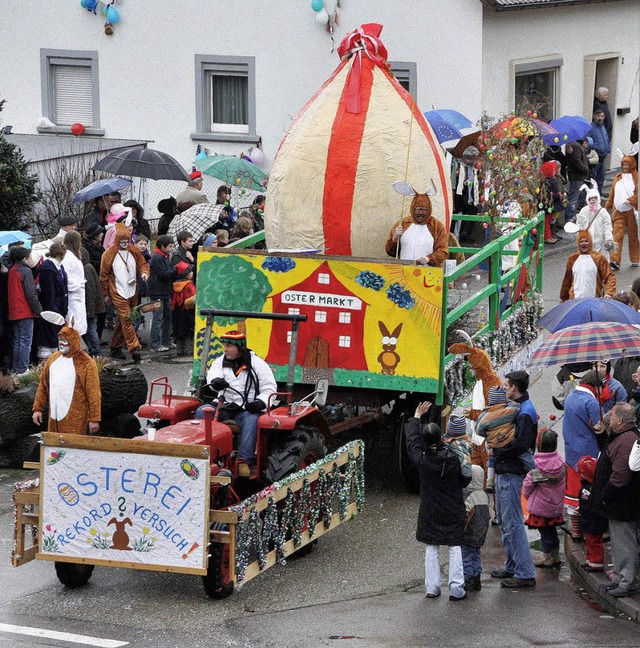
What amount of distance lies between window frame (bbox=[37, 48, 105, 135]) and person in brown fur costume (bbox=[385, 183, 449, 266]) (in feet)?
45.9

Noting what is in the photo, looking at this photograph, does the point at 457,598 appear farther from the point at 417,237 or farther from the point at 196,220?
the point at 196,220

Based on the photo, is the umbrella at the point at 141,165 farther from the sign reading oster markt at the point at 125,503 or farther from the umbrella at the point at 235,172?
the sign reading oster markt at the point at 125,503

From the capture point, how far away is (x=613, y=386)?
11008 mm

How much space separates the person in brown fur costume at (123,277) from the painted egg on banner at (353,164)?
14.6ft

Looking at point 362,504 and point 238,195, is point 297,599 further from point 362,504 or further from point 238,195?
point 238,195

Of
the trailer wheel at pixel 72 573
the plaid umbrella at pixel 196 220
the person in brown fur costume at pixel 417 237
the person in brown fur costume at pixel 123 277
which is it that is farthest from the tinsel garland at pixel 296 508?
the plaid umbrella at pixel 196 220

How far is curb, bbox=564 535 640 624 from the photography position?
30.1ft

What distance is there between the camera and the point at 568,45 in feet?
86.1

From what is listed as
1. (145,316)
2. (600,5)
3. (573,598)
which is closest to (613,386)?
(573,598)

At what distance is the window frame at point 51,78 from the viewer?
25.0m

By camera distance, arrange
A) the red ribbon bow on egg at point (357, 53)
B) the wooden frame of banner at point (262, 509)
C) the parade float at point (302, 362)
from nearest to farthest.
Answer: the wooden frame of banner at point (262, 509)
the parade float at point (302, 362)
the red ribbon bow on egg at point (357, 53)

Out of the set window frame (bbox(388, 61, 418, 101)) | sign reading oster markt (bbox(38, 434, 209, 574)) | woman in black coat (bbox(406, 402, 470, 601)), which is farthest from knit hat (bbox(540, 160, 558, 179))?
sign reading oster markt (bbox(38, 434, 209, 574))

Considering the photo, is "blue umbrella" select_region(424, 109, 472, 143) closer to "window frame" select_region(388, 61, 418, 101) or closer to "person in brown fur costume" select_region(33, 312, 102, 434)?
"window frame" select_region(388, 61, 418, 101)

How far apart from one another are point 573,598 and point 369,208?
419 centimetres
